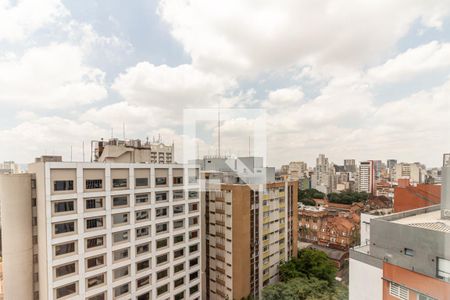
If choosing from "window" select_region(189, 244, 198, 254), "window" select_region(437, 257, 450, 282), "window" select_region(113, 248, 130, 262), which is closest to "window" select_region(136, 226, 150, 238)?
"window" select_region(113, 248, 130, 262)

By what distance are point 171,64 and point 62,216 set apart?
8.79 ft

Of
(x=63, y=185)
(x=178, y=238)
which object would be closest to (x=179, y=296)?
(x=178, y=238)

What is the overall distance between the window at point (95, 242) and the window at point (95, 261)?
17cm

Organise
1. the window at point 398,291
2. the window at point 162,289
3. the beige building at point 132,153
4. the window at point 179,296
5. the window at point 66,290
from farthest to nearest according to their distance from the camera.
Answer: the window at point 179,296 → the window at point 162,289 → the beige building at point 132,153 → the window at point 66,290 → the window at point 398,291

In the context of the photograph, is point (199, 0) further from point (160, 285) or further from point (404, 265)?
point (160, 285)

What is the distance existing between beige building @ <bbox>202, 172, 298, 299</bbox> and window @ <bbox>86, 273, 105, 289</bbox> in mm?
2477

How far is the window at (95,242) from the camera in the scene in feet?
10.6

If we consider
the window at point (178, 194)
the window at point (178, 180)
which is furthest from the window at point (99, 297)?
the window at point (178, 180)

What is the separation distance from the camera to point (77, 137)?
2078mm

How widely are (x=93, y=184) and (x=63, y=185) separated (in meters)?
0.37

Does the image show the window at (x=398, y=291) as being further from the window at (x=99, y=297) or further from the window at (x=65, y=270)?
the window at (x=99, y=297)

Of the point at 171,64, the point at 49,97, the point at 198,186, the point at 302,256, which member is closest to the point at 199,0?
the point at 171,64

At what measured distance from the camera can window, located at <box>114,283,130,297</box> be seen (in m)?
3.51

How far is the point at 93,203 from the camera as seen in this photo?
10.9 feet
